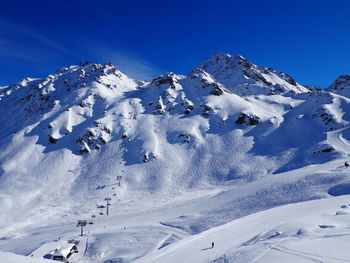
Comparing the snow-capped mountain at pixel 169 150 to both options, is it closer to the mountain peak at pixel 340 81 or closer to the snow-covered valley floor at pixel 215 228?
the snow-covered valley floor at pixel 215 228

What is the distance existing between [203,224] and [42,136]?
7764cm

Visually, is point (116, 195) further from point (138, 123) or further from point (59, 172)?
point (138, 123)

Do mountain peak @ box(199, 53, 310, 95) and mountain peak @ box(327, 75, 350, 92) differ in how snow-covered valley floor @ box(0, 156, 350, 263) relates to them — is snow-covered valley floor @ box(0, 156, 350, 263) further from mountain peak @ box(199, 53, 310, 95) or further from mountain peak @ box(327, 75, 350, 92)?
mountain peak @ box(327, 75, 350, 92)

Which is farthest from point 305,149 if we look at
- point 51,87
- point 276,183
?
point 51,87

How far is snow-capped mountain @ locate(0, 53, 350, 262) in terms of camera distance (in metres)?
53.8

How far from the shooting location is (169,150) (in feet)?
308

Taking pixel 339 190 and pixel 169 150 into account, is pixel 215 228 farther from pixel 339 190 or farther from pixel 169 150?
pixel 169 150

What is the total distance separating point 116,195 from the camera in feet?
243

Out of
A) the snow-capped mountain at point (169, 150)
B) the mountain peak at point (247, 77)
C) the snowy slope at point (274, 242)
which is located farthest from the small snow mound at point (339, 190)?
the mountain peak at point (247, 77)

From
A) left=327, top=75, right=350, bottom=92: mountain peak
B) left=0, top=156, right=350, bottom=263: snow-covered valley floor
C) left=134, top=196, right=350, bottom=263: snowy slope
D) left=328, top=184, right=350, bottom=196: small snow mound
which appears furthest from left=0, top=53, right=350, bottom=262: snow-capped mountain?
left=327, top=75, right=350, bottom=92: mountain peak

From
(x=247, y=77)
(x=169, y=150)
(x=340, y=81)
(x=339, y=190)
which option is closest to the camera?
(x=339, y=190)

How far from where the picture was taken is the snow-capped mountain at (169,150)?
5381 cm

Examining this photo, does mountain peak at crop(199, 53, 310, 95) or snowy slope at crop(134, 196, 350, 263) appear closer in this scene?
snowy slope at crop(134, 196, 350, 263)

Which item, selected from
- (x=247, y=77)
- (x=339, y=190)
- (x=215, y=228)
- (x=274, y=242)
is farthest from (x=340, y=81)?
(x=274, y=242)
